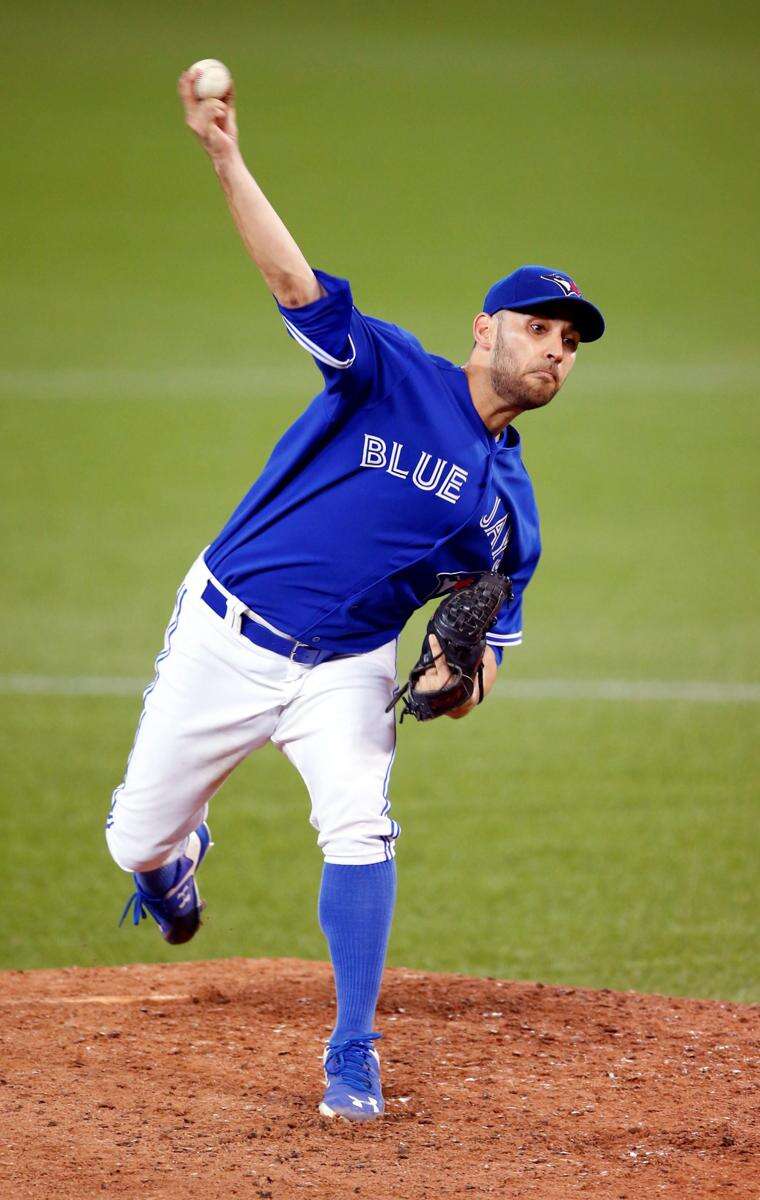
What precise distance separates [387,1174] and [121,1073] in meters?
0.89

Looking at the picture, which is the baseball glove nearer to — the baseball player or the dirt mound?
the baseball player

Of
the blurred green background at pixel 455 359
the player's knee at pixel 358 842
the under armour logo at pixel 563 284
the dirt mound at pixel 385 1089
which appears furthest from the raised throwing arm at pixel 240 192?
the blurred green background at pixel 455 359

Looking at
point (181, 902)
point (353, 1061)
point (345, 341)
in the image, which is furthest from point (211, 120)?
point (181, 902)

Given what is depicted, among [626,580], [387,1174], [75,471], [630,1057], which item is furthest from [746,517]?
[387,1174]

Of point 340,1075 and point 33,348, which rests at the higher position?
point 33,348

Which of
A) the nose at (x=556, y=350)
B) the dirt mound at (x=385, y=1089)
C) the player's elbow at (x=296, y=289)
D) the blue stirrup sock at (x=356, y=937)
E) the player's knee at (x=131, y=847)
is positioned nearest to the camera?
the dirt mound at (x=385, y=1089)

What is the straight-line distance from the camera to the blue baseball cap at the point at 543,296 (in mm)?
3889

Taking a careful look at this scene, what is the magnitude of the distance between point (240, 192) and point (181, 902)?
218 cm

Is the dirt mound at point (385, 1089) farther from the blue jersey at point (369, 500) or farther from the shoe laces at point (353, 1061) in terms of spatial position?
the blue jersey at point (369, 500)

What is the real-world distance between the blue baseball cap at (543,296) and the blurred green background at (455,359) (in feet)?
8.27

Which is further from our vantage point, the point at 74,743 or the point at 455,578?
the point at 74,743

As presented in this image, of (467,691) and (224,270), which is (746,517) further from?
(224,270)

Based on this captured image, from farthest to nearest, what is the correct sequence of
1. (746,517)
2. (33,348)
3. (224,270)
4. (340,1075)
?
(224,270), (33,348), (746,517), (340,1075)

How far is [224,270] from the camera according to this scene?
762 inches
